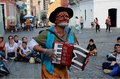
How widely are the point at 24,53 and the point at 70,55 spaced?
29.8ft

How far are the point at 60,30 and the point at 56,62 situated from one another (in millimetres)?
477

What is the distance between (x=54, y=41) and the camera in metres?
5.46

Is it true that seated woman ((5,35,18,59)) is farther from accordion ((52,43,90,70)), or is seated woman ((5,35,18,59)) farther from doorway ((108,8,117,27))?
doorway ((108,8,117,27))

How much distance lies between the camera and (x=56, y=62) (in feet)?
17.6

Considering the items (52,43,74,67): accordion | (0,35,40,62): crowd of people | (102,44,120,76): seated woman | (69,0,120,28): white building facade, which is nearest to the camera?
(52,43,74,67): accordion

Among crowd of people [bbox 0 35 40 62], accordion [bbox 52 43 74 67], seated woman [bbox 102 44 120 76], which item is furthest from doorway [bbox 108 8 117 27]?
accordion [bbox 52 43 74 67]

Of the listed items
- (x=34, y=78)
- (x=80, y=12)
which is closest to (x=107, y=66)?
(x=34, y=78)

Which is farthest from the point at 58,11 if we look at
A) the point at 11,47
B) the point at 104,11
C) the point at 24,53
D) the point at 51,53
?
the point at 104,11

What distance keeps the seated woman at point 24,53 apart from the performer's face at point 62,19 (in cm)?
853

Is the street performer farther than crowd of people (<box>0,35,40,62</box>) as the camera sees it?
No

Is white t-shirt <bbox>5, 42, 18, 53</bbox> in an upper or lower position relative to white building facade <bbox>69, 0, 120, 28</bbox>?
lower

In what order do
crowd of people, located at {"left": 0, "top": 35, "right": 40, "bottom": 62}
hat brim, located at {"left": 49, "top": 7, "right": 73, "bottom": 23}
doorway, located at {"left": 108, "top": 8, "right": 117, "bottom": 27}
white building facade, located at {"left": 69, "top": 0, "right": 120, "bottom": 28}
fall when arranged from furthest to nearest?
doorway, located at {"left": 108, "top": 8, "right": 117, "bottom": 27} → white building facade, located at {"left": 69, "top": 0, "right": 120, "bottom": 28} → crowd of people, located at {"left": 0, "top": 35, "right": 40, "bottom": 62} → hat brim, located at {"left": 49, "top": 7, "right": 73, "bottom": 23}

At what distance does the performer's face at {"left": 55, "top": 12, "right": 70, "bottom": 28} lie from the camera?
5493 mm

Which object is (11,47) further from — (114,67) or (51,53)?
(51,53)
